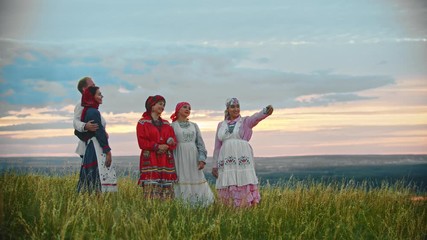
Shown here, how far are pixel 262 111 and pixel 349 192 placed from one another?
2893 mm

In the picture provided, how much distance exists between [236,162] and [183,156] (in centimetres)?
88

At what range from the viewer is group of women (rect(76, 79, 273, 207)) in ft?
32.6

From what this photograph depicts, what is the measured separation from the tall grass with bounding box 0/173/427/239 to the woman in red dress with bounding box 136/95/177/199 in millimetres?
394

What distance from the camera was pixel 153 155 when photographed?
10.2 m

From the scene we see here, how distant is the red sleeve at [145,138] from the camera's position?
10.1 meters

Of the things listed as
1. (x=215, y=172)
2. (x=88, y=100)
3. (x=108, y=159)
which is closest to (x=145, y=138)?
(x=108, y=159)

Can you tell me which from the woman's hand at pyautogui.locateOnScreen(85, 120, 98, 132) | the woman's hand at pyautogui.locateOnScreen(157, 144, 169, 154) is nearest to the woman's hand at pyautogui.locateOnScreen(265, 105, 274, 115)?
the woman's hand at pyautogui.locateOnScreen(157, 144, 169, 154)

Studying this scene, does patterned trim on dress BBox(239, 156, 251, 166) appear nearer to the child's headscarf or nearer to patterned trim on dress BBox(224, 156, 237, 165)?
patterned trim on dress BBox(224, 156, 237, 165)

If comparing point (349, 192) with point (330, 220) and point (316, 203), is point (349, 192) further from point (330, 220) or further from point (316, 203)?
point (330, 220)

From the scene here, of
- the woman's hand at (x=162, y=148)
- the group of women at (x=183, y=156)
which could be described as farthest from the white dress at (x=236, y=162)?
the woman's hand at (x=162, y=148)

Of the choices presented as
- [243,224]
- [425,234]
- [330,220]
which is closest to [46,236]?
[243,224]

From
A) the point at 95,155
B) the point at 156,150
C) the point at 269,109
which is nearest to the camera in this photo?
the point at 95,155

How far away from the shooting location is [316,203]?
10484 mm

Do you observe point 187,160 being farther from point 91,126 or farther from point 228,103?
point 91,126
